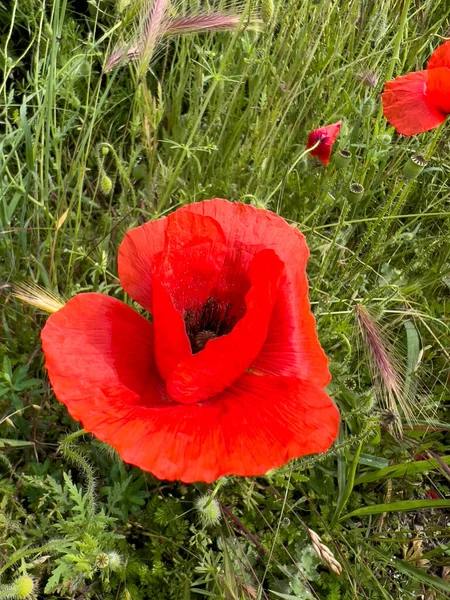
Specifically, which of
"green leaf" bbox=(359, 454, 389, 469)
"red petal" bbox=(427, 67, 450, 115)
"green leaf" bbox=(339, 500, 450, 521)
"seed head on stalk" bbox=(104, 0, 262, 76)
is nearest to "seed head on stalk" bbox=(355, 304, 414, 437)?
"green leaf" bbox=(339, 500, 450, 521)

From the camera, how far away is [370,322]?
1346mm

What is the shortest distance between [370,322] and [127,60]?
Result: 2.97ft

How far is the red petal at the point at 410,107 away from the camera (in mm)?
1576

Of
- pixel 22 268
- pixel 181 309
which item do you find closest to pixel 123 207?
pixel 22 268

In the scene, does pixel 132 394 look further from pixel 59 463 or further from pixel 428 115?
pixel 428 115

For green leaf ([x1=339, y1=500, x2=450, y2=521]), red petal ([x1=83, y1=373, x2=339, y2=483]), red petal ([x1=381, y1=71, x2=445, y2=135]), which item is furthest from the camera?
red petal ([x1=381, y1=71, x2=445, y2=135])

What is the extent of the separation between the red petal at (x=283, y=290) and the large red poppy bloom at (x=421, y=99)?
62 cm

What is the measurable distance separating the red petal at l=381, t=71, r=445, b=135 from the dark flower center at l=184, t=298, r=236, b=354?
76cm

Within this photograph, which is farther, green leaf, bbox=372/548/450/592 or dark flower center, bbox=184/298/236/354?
green leaf, bbox=372/548/450/592

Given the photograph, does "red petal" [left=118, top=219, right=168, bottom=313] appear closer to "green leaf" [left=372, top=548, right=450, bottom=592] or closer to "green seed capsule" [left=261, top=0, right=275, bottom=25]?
"green seed capsule" [left=261, top=0, right=275, bottom=25]

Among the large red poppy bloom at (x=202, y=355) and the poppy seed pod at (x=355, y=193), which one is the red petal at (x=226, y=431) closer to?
the large red poppy bloom at (x=202, y=355)

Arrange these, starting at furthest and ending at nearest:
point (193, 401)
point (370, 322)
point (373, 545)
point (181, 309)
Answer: point (373, 545), point (370, 322), point (181, 309), point (193, 401)

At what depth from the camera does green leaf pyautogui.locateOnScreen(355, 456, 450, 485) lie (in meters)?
1.64

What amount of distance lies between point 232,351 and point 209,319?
0.27 m
